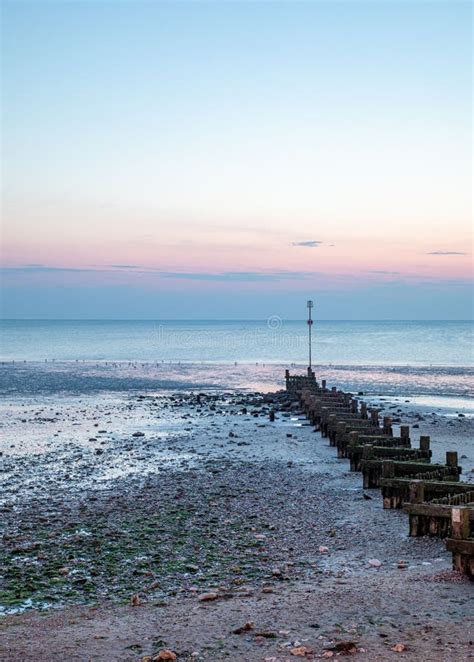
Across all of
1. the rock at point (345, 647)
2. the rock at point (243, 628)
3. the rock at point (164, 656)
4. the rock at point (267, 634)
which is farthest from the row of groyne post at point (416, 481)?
the rock at point (164, 656)

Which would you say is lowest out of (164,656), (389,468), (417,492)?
(164,656)

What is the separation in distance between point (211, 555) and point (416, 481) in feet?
14.4

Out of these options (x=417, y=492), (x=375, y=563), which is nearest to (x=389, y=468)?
(x=417, y=492)

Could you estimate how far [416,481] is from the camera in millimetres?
15219

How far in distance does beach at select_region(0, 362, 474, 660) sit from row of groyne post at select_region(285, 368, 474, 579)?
33 cm

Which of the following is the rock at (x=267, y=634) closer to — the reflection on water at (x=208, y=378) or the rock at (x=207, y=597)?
the rock at (x=207, y=597)

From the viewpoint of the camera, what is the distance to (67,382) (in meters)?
59.8

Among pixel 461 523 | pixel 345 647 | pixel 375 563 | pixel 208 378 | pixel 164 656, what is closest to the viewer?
pixel 164 656

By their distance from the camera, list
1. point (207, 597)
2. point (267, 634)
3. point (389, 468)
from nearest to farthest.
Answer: point (267, 634), point (207, 597), point (389, 468)

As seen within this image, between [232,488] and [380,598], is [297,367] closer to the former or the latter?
[232,488]

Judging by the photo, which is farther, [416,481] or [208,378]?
[208,378]

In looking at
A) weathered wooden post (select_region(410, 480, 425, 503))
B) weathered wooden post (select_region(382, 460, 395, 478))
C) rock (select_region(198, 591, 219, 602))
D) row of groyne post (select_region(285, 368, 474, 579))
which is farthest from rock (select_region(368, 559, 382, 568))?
weathered wooden post (select_region(382, 460, 395, 478))

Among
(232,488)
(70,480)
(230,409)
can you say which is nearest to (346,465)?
(232,488)

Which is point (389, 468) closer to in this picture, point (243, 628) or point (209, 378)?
point (243, 628)
